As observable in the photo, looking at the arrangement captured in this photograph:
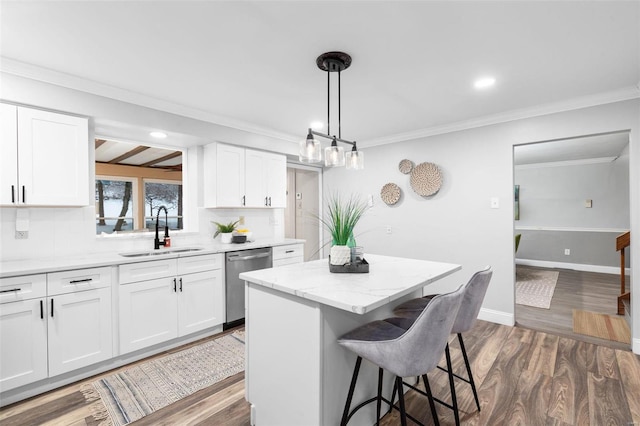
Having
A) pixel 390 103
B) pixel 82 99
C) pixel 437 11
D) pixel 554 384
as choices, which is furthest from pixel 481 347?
pixel 82 99

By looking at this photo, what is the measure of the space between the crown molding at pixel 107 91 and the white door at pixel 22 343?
5.36 feet

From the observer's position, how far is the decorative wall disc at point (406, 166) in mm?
4199

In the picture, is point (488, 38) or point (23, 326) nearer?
point (488, 38)

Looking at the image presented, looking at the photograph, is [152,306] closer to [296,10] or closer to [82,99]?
[82,99]

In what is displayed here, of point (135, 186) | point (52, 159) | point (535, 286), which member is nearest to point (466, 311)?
point (52, 159)

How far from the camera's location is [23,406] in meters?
2.06

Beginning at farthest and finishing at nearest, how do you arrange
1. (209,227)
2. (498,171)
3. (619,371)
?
(209,227) → (498,171) → (619,371)

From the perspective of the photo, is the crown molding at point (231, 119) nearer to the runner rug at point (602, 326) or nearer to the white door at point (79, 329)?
the white door at point (79, 329)

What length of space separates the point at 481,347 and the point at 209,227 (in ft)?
10.4

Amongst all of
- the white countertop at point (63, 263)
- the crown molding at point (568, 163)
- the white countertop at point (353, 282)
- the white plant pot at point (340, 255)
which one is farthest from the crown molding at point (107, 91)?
the crown molding at point (568, 163)

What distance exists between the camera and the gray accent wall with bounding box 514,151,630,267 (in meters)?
6.05

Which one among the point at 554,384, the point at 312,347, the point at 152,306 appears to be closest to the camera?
the point at 312,347

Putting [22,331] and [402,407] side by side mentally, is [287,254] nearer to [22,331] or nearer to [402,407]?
[22,331]

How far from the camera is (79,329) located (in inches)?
91.2
